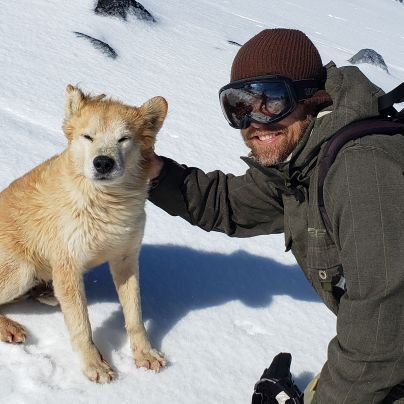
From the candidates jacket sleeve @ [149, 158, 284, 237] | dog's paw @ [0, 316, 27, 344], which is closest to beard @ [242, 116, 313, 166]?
jacket sleeve @ [149, 158, 284, 237]

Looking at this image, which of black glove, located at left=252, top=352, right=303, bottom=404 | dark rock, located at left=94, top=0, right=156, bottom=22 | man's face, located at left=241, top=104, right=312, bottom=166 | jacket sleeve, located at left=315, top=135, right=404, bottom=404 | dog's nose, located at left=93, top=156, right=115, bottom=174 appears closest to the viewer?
jacket sleeve, located at left=315, top=135, right=404, bottom=404

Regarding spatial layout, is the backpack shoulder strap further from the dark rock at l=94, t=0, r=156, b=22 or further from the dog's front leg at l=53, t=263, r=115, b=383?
the dark rock at l=94, t=0, r=156, b=22

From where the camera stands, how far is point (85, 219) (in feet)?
10.3

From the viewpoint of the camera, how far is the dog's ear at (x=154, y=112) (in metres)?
3.33

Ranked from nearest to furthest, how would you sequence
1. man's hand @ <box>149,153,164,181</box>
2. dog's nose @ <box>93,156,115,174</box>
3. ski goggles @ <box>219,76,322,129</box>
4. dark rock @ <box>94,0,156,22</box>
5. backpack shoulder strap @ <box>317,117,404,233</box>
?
1. backpack shoulder strap @ <box>317,117,404,233</box>
2. ski goggles @ <box>219,76,322,129</box>
3. dog's nose @ <box>93,156,115,174</box>
4. man's hand @ <box>149,153,164,181</box>
5. dark rock @ <box>94,0,156,22</box>

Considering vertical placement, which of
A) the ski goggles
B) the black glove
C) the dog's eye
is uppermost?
the ski goggles

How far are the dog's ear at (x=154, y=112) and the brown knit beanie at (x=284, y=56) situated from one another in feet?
3.06

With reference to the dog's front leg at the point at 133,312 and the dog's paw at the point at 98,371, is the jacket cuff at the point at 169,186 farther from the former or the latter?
the dog's paw at the point at 98,371

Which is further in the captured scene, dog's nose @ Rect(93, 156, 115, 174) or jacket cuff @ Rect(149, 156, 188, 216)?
jacket cuff @ Rect(149, 156, 188, 216)

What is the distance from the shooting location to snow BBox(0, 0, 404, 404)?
304 centimetres

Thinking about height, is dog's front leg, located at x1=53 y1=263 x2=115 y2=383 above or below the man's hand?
below

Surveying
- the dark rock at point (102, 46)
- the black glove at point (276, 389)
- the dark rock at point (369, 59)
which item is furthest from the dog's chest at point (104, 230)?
the dark rock at point (369, 59)

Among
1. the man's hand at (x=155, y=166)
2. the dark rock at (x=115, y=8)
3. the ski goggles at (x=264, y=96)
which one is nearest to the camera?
the ski goggles at (x=264, y=96)

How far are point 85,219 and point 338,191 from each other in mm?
1609
